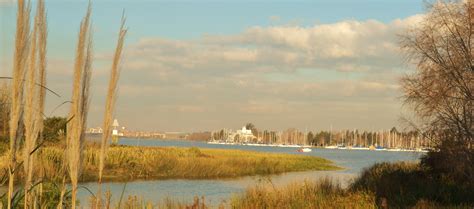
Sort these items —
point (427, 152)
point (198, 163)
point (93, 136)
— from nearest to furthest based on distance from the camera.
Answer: point (93, 136), point (427, 152), point (198, 163)

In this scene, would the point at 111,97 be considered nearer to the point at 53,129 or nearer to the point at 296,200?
the point at 53,129

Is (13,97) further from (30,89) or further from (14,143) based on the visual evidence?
(14,143)

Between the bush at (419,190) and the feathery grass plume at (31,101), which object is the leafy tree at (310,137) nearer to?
the bush at (419,190)

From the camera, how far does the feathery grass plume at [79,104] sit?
4.25 metres

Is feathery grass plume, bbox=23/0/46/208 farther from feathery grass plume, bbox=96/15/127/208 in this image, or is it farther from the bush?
the bush

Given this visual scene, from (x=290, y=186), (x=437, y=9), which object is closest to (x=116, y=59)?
(x=290, y=186)

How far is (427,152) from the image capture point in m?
21.0

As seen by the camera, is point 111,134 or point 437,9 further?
point 437,9

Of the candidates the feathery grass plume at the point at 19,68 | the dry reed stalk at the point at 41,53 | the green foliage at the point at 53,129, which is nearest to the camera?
the feathery grass plume at the point at 19,68

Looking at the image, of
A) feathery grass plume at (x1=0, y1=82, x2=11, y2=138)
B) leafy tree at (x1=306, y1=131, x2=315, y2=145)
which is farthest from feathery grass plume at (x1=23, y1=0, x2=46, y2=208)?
leafy tree at (x1=306, y1=131, x2=315, y2=145)

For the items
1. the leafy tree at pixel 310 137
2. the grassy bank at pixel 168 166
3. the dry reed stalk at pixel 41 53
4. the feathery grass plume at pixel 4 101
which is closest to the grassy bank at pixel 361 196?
the feathery grass plume at pixel 4 101

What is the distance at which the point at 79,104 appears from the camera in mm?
4371

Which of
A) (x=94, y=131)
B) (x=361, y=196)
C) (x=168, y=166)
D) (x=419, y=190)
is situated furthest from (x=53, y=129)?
(x=168, y=166)

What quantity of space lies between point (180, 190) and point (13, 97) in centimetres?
2205
